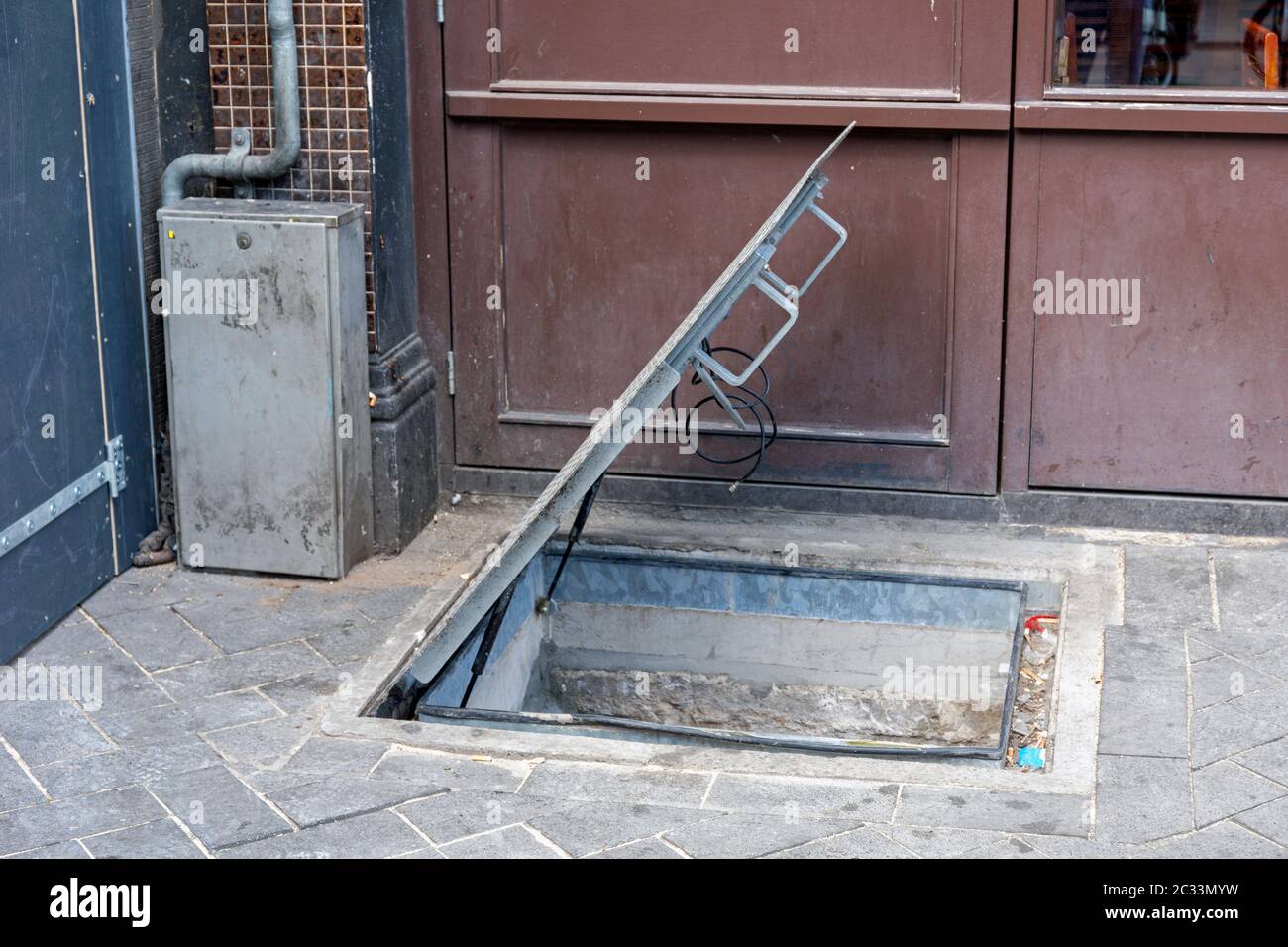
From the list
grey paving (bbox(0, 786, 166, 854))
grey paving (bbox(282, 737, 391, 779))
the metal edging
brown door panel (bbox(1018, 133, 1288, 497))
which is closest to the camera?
grey paving (bbox(0, 786, 166, 854))

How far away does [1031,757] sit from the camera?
4887 millimetres

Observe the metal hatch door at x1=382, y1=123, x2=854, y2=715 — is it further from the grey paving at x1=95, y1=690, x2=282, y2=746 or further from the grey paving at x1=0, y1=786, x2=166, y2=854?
the grey paving at x1=0, y1=786, x2=166, y2=854

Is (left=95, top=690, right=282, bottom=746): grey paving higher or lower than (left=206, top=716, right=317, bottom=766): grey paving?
higher

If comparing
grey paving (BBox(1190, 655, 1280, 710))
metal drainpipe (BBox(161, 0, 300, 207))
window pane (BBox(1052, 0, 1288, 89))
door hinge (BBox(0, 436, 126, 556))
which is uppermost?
window pane (BBox(1052, 0, 1288, 89))

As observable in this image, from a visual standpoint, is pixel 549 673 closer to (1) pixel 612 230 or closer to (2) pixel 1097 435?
(1) pixel 612 230

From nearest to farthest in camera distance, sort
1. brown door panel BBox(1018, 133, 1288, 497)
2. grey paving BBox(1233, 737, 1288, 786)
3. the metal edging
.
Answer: grey paving BBox(1233, 737, 1288, 786) < the metal edging < brown door panel BBox(1018, 133, 1288, 497)

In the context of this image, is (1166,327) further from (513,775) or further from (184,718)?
(184,718)

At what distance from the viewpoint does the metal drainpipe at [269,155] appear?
5.77 metres

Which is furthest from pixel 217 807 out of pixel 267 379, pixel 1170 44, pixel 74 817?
pixel 1170 44

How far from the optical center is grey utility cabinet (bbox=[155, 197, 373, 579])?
5641 millimetres

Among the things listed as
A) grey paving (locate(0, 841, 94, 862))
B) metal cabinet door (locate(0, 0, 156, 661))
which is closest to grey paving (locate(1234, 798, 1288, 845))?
grey paving (locate(0, 841, 94, 862))

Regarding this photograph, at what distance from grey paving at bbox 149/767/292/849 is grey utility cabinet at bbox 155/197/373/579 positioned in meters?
Answer: 1.42

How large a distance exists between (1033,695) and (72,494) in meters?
3.18

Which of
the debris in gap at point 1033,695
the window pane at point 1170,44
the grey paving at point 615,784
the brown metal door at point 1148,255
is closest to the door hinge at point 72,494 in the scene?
the grey paving at point 615,784
